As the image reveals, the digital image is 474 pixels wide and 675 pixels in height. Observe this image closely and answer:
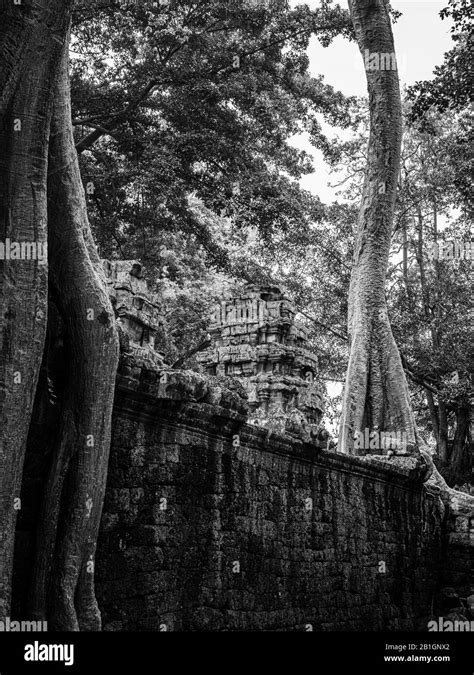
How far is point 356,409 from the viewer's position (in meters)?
10.3

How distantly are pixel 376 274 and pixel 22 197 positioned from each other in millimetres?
8030

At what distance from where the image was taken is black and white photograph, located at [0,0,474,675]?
13.0ft

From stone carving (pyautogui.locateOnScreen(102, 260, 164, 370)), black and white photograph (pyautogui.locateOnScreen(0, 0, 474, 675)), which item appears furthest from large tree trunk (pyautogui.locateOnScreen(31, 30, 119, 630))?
stone carving (pyautogui.locateOnScreen(102, 260, 164, 370))

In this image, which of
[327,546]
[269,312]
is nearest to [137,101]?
[269,312]

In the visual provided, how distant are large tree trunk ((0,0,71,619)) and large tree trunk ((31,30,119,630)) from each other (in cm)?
22

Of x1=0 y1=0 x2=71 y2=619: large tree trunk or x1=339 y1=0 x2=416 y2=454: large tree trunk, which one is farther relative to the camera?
x1=339 y1=0 x2=416 y2=454: large tree trunk

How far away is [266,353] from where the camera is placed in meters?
11.1

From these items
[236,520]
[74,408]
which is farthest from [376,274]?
[74,408]

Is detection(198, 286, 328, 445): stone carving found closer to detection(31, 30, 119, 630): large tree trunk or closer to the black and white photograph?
the black and white photograph

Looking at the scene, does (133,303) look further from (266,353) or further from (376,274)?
(376,274)

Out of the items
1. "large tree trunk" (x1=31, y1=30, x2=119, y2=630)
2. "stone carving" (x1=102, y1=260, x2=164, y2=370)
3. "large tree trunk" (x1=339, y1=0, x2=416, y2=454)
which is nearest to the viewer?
"large tree trunk" (x1=31, y1=30, x2=119, y2=630)

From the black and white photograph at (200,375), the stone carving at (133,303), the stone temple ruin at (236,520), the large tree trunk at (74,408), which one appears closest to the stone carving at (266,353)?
the black and white photograph at (200,375)

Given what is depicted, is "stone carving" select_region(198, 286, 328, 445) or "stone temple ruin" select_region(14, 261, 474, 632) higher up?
"stone carving" select_region(198, 286, 328, 445)

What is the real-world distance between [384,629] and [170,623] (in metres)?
3.48
